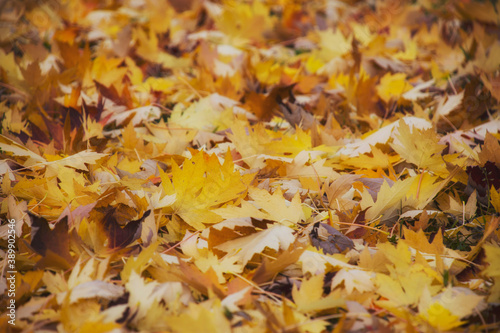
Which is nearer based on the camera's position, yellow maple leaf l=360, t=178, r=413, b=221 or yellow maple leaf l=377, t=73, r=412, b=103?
yellow maple leaf l=360, t=178, r=413, b=221

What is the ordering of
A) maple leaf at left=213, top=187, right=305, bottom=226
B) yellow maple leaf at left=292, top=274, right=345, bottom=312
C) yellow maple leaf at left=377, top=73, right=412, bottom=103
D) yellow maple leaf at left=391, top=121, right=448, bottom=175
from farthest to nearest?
yellow maple leaf at left=377, top=73, right=412, bottom=103 → yellow maple leaf at left=391, top=121, right=448, bottom=175 → maple leaf at left=213, top=187, right=305, bottom=226 → yellow maple leaf at left=292, top=274, right=345, bottom=312

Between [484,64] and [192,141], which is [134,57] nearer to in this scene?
[192,141]

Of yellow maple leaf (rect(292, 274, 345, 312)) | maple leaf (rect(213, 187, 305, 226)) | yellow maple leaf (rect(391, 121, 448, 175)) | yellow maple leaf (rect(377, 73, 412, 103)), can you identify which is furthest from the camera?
yellow maple leaf (rect(377, 73, 412, 103))

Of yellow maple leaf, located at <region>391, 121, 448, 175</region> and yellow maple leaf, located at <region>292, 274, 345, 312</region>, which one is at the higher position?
yellow maple leaf, located at <region>391, 121, 448, 175</region>

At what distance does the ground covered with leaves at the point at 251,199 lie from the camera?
0.69 meters

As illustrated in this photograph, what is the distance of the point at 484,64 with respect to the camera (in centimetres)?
151

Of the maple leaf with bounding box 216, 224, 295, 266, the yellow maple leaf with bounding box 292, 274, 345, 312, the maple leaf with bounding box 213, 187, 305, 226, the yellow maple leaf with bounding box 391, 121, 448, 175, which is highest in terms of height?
the yellow maple leaf with bounding box 391, 121, 448, 175

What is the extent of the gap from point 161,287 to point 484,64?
57.1 inches

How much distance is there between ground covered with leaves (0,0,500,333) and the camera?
687 millimetres

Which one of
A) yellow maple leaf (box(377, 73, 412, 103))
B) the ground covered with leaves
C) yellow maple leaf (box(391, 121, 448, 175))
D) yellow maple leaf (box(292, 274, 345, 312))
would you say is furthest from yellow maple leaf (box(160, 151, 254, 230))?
yellow maple leaf (box(377, 73, 412, 103))

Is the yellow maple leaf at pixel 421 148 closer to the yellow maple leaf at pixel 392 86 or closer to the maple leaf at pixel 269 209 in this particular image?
the maple leaf at pixel 269 209

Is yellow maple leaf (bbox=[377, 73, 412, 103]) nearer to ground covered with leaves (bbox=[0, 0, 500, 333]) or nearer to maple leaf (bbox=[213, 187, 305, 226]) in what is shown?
ground covered with leaves (bbox=[0, 0, 500, 333])

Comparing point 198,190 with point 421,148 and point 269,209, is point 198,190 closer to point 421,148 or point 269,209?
point 269,209

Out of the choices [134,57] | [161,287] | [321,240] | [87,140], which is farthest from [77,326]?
[134,57]
